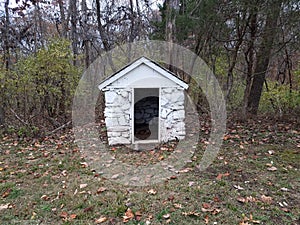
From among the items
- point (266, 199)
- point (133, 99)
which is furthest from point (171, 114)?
point (266, 199)

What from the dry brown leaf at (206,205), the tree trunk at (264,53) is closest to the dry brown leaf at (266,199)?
the dry brown leaf at (206,205)

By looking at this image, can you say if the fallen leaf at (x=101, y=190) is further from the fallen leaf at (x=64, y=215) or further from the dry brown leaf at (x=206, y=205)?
the dry brown leaf at (x=206, y=205)

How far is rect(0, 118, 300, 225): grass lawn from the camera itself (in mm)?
2541

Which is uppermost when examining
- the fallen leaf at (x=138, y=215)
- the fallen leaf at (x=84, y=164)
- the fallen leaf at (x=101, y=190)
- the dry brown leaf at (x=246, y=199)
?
the fallen leaf at (x=84, y=164)

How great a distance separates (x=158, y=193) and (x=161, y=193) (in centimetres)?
4

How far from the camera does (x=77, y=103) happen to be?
7.32 metres

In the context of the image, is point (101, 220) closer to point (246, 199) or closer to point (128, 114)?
point (246, 199)

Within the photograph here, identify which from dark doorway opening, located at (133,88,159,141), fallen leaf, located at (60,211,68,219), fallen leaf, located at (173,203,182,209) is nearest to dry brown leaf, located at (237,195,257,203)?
fallen leaf, located at (173,203,182,209)

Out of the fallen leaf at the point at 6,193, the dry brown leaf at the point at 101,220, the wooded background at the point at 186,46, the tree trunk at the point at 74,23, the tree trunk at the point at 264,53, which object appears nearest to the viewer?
the dry brown leaf at the point at 101,220

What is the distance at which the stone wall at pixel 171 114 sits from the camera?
4695 millimetres

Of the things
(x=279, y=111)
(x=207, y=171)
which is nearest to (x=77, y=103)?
(x=207, y=171)

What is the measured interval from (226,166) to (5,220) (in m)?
3.02

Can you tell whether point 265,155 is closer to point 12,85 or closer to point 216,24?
point 216,24

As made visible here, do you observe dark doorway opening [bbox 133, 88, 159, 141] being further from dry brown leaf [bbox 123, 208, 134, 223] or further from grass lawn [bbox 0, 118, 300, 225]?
dry brown leaf [bbox 123, 208, 134, 223]
